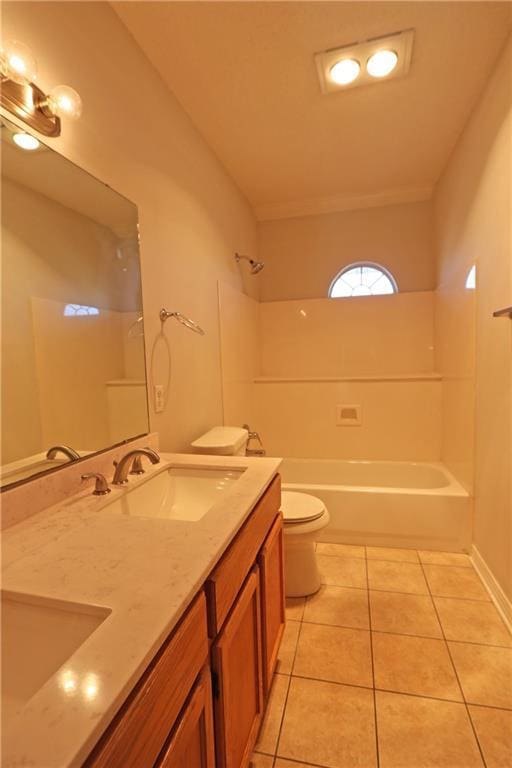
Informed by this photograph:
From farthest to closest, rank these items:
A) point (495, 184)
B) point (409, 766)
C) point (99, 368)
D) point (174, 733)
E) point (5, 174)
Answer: point (495, 184) < point (99, 368) < point (409, 766) < point (5, 174) < point (174, 733)

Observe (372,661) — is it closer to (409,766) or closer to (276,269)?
(409,766)

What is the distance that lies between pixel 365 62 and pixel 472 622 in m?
2.69

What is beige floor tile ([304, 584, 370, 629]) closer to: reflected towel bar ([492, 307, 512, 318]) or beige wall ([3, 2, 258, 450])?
beige wall ([3, 2, 258, 450])

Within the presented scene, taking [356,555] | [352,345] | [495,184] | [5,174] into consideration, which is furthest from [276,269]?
[5,174]

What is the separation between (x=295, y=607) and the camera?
1844 mm

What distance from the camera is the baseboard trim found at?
1694 mm

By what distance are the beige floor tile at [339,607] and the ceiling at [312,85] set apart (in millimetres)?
2647

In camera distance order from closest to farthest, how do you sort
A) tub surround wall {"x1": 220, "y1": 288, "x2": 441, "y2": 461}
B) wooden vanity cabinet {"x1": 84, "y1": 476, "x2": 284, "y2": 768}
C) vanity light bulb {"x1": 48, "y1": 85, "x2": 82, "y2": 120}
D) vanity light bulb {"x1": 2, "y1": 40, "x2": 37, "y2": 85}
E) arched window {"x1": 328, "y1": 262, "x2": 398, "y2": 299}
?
wooden vanity cabinet {"x1": 84, "y1": 476, "x2": 284, "y2": 768}
vanity light bulb {"x1": 2, "y1": 40, "x2": 37, "y2": 85}
vanity light bulb {"x1": 48, "y1": 85, "x2": 82, "y2": 120}
tub surround wall {"x1": 220, "y1": 288, "x2": 441, "y2": 461}
arched window {"x1": 328, "y1": 262, "x2": 398, "y2": 299}

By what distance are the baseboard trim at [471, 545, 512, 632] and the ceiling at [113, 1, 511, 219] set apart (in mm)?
2560

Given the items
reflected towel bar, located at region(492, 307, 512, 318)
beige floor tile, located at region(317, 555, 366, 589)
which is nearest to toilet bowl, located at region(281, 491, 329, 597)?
beige floor tile, located at region(317, 555, 366, 589)

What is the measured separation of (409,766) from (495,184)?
2.37 meters

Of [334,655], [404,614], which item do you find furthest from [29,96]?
[404,614]

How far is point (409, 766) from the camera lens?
1.11 m

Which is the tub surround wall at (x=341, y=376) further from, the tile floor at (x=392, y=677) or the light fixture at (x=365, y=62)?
the light fixture at (x=365, y=62)
